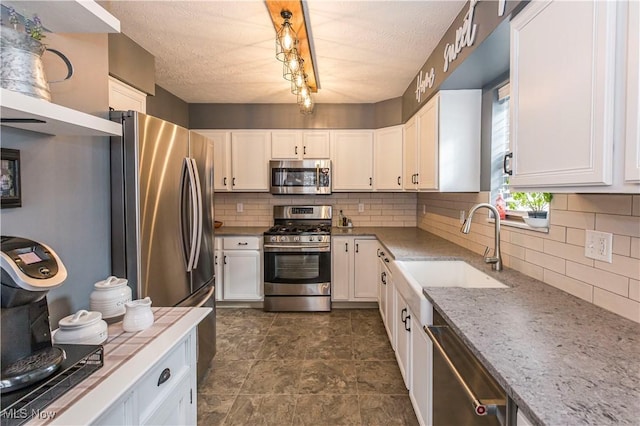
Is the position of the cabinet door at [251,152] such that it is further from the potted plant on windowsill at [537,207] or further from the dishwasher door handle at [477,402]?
the dishwasher door handle at [477,402]

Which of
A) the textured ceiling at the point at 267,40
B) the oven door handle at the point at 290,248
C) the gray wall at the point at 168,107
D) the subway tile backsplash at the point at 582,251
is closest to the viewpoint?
the subway tile backsplash at the point at 582,251

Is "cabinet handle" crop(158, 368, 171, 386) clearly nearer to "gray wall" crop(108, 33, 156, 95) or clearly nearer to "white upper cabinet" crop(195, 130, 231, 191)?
"gray wall" crop(108, 33, 156, 95)

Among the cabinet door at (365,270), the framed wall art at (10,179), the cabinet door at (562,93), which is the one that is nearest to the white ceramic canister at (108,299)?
the framed wall art at (10,179)

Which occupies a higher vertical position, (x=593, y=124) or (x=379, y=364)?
(x=593, y=124)

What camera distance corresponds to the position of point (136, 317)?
131 centimetres

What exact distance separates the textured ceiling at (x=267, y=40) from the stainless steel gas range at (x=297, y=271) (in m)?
1.68

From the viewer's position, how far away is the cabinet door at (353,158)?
411 cm

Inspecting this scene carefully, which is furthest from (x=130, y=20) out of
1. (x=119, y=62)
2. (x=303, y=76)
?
(x=303, y=76)

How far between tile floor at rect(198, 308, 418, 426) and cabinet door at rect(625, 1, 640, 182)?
179cm

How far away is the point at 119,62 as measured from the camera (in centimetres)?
228

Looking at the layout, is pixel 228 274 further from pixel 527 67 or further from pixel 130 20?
pixel 527 67

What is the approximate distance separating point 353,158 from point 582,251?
9.52ft

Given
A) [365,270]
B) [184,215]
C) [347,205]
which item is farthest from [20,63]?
[347,205]

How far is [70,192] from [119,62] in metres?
1.30
